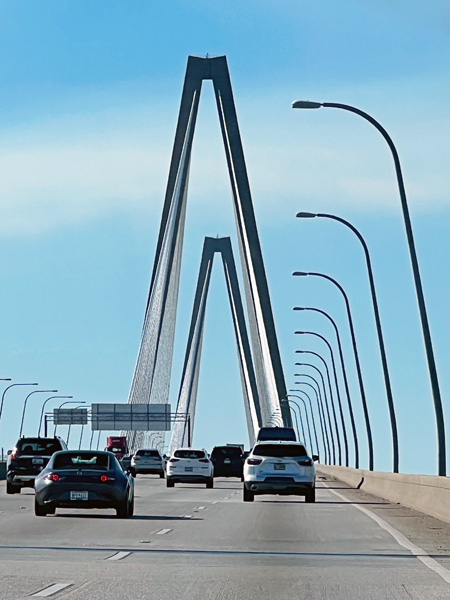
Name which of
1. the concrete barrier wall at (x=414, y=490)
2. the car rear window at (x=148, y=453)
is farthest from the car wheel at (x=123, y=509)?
the car rear window at (x=148, y=453)

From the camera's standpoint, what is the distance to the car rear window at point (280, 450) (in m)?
35.6

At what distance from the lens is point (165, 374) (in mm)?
89438

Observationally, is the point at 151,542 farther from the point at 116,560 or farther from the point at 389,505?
the point at 389,505

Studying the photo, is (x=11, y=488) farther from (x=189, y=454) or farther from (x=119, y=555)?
(x=119, y=555)

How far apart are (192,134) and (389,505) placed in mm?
40435

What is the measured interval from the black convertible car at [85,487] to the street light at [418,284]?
8.59 meters

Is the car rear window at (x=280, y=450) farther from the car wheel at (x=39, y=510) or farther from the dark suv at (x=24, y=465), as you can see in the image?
the car wheel at (x=39, y=510)

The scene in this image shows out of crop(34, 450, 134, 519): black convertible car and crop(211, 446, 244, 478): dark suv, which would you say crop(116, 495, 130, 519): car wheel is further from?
crop(211, 446, 244, 478): dark suv

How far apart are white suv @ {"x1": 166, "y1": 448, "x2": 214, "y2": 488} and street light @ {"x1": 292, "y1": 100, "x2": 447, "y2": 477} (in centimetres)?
2107

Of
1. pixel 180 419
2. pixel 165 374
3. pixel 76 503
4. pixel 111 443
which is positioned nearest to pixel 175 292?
pixel 165 374

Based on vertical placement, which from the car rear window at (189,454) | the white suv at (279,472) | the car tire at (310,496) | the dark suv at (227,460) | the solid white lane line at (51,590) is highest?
the dark suv at (227,460)

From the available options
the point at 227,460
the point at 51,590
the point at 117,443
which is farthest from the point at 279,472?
the point at 117,443

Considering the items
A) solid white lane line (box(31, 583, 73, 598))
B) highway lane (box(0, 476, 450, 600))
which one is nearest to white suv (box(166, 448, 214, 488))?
highway lane (box(0, 476, 450, 600))

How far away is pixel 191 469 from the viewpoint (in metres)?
53.0
